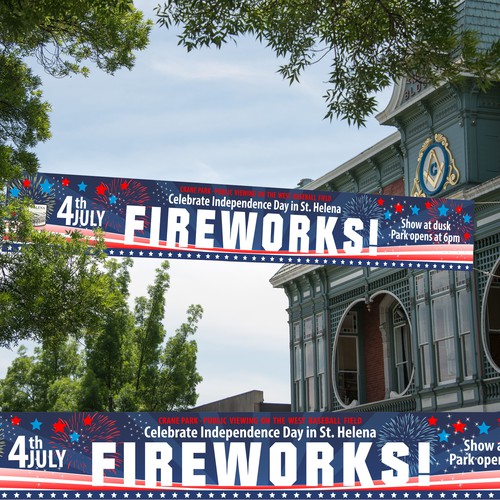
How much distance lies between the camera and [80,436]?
46.9 ft

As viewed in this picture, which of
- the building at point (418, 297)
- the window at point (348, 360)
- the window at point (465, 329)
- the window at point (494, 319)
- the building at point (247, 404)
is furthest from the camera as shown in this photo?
the building at point (247, 404)

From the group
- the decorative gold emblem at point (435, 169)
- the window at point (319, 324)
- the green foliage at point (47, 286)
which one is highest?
the decorative gold emblem at point (435, 169)

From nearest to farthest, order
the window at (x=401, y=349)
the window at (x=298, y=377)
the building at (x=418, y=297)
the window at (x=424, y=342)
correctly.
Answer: the building at (x=418, y=297)
the window at (x=424, y=342)
the window at (x=401, y=349)
the window at (x=298, y=377)

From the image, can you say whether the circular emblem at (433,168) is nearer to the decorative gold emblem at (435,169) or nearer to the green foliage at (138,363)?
the decorative gold emblem at (435,169)

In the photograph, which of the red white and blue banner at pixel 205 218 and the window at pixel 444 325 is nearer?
the red white and blue banner at pixel 205 218

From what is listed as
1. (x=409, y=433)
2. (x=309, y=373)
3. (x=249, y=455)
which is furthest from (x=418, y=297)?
(x=249, y=455)

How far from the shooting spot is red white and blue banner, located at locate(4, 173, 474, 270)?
15.1 m

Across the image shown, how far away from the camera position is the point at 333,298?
1232 inches

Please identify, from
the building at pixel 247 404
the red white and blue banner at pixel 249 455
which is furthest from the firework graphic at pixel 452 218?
the building at pixel 247 404

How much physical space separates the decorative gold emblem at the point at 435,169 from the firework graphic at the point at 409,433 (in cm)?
1084

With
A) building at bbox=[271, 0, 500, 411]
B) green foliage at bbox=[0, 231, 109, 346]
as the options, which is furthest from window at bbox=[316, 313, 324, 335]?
green foliage at bbox=[0, 231, 109, 346]

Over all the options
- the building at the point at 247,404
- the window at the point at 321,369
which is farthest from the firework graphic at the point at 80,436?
the building at the point at 247,404

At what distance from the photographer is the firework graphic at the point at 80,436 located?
14.2 meters

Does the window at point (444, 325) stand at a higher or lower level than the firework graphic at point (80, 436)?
higher
